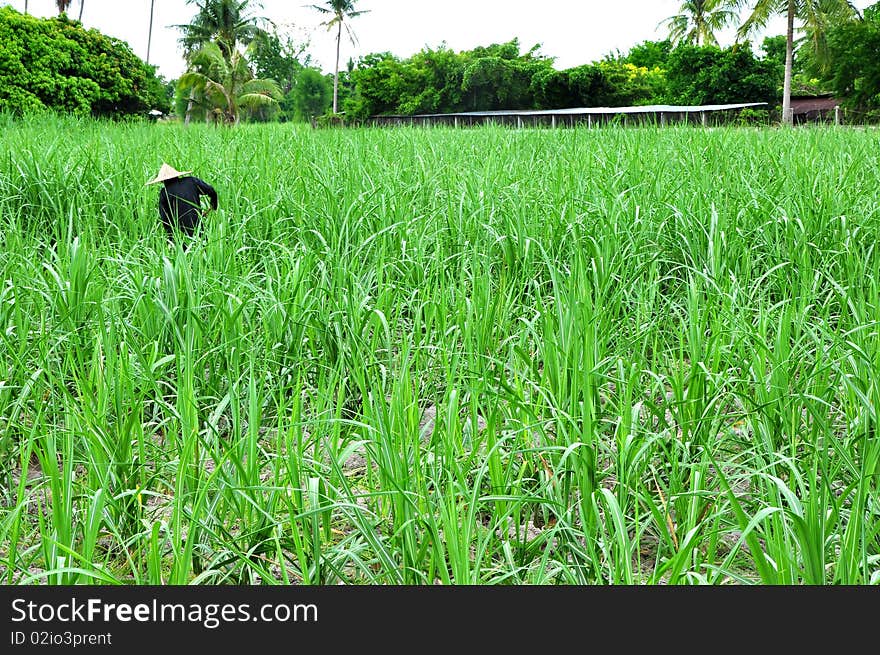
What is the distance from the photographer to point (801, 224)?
372 centimetres

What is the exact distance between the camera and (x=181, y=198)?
15.0ft

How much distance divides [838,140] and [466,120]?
73.9 feet

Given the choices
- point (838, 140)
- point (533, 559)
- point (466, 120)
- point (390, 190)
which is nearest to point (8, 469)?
point (533, 559)

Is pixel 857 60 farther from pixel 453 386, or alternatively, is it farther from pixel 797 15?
pixel 453 386

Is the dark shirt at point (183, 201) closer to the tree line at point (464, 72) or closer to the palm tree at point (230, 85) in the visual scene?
the tree line at point (464, 72)

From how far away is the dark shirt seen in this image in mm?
4578

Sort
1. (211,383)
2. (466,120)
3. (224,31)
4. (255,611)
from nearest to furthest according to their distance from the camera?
(255,611)
(211,383)
(466,120)
(224,31)

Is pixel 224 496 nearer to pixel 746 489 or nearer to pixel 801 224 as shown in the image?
pixel 746 489

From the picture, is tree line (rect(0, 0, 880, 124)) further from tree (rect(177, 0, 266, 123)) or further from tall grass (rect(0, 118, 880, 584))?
tall grass (rect(0, 118, 880, 584))

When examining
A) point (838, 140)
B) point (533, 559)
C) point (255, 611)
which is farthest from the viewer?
point (838, 140)

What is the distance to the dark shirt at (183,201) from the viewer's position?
458 cm

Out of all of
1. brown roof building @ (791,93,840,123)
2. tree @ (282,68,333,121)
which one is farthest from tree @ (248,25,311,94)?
brown roof building @ (791,93,840,123)

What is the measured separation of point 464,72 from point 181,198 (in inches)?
1243

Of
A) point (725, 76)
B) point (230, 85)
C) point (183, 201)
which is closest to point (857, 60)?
point (725, 76)
